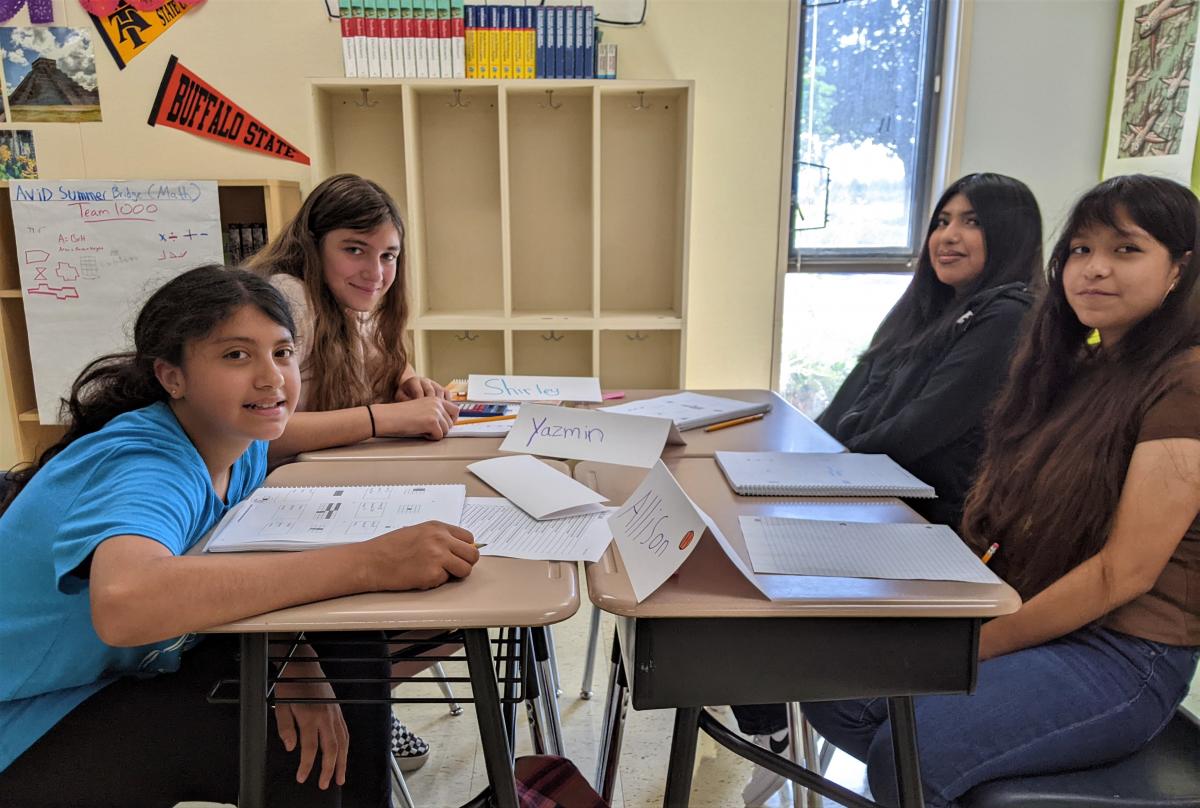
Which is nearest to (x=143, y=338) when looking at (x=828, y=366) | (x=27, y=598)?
(x=27, y=598)

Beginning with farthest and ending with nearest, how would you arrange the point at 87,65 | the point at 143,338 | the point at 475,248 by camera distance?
the point at 475,248
the point at 87,65
the point at 143,338

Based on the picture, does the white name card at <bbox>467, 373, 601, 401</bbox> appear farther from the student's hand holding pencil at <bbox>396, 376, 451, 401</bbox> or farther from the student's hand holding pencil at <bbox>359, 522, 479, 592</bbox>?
the student's hand holding pencil at <bbox>359, 522, 479, 592</bbox>

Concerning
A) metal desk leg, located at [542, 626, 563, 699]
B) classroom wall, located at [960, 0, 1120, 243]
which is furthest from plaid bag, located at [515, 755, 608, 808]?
classroom wall, located at [960, 0, 1120, 243]

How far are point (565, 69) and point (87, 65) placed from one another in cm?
178

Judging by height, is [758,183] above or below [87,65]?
below

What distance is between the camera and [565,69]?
9.15 ft

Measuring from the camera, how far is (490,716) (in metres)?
0.97

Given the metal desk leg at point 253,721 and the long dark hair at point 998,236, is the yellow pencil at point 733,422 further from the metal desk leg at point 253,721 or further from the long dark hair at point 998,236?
the metal desk leg at point 253,721

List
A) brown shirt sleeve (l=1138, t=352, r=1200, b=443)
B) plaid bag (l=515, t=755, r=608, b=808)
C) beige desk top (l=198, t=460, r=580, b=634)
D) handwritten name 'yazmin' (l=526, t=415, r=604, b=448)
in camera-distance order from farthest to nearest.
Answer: handwritten name 'yazmin' (l=526, t=415, r=604, b=448), plaid bag (l=515, t=755, r=608, b=808), brown shirt sleeve (l=1138, t=352, r=1200, b=443), beige desk top (l=198, t=460, r=580, b=634)

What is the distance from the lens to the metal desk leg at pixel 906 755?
999 millimetres

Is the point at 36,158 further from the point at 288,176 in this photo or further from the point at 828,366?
the point at 828,366

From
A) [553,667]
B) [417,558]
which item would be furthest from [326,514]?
[553,667]

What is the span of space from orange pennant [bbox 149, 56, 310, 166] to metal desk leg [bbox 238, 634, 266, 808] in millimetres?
2576

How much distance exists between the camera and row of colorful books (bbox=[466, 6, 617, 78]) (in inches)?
108
